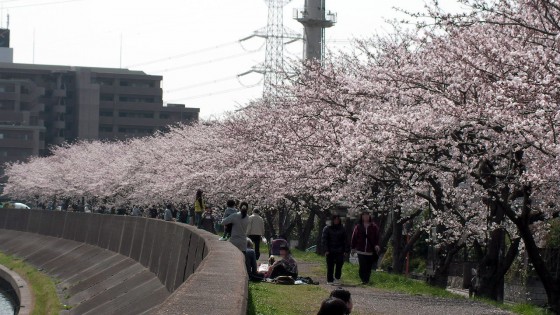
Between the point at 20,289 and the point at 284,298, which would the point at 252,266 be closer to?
the point at 284,298

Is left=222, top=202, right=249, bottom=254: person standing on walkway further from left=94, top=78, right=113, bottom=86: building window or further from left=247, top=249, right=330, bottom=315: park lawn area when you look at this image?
left=94, top=78, right=113, bottom=86: building window

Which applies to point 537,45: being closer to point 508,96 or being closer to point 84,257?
point 508,96

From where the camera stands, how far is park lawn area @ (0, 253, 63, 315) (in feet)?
Answer: 114

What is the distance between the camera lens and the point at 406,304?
19.4m

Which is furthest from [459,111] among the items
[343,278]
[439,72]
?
[343,278]

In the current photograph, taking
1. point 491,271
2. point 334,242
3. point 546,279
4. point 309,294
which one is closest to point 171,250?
point 334,242

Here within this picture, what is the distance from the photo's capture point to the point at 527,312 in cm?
1934

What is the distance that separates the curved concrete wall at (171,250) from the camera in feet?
31.7

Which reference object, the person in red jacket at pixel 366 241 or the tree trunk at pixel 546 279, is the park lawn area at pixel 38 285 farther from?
the tree trunk at pixel 546 279

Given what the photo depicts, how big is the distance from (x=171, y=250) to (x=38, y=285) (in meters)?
17.4

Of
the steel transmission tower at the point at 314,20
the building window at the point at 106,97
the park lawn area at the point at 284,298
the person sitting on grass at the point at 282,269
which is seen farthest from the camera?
the building window at the point at 106,97

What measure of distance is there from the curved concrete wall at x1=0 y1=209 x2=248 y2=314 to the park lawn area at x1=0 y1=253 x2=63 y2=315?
1.69 meters

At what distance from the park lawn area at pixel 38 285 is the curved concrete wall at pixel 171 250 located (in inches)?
66.5

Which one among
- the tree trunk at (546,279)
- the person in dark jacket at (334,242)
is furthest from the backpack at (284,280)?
the tree trunk at (546,279)
